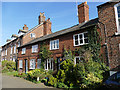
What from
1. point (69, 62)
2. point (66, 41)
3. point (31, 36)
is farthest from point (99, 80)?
point (31, 36)

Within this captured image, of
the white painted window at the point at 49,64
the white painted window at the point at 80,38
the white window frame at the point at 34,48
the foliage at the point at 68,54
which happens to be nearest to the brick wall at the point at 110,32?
the white painted window at the point at 80,38

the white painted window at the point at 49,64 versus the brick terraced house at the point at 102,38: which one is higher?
the brick terraced house at the point at 102,38

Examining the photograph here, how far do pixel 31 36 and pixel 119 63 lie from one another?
69.6ft

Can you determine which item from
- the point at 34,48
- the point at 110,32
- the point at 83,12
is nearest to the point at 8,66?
the point at 34,48

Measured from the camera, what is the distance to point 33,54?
1909cm

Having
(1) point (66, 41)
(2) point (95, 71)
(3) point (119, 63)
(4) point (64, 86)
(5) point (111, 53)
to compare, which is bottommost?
(4) point (64, 86)

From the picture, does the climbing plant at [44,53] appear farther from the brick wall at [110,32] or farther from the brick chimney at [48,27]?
the brick wall at [110,32]

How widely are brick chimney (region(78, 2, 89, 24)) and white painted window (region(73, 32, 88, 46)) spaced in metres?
4.00

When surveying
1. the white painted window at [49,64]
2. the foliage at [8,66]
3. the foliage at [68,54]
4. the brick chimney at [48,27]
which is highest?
the brick chimney at [48,27]

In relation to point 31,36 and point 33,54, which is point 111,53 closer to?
point 33,54

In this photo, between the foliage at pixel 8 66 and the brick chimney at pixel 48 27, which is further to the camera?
the brick chimney at pixel 48 27

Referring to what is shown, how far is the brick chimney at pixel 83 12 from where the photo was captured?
15.1 meters

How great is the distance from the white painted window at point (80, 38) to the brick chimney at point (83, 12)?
4.00 meters

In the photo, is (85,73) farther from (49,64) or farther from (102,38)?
(49,64)
